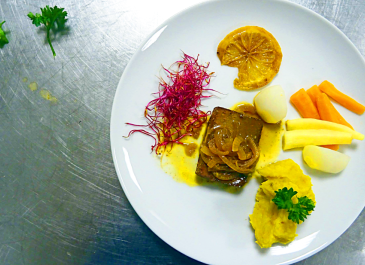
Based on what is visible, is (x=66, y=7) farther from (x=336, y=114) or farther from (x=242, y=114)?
(x=336, y=114)

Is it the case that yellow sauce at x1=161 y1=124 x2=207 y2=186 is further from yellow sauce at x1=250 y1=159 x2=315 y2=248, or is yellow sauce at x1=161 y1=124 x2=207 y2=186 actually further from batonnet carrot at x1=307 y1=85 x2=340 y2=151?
batonnet carrot at x1=307 y1=85 x2=340 y2=151

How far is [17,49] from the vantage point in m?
3.35

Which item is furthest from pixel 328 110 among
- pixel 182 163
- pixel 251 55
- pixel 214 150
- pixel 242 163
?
Answer: pixel 182 163

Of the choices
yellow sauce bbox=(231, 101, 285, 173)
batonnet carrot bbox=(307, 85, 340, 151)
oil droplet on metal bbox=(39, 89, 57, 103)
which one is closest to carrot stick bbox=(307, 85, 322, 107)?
batonnet carrot bbox=(307, 85, 340, 151)

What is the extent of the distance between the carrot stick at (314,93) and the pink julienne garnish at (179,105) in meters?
1.25

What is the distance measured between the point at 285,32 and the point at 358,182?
2.02m

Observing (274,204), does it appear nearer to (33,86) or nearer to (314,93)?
(314,93)

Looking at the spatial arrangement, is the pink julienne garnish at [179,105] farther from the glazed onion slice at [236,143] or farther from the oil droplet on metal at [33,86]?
the oil droplet on metal at [33,86]

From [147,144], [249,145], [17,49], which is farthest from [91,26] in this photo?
[249,145]

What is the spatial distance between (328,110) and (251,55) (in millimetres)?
1150

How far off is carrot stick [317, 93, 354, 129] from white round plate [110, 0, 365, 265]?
0.10 metres

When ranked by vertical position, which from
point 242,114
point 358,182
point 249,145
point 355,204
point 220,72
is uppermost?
point 220,72

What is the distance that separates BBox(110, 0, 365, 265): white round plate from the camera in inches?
112

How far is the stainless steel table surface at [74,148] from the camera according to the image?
126 inches
